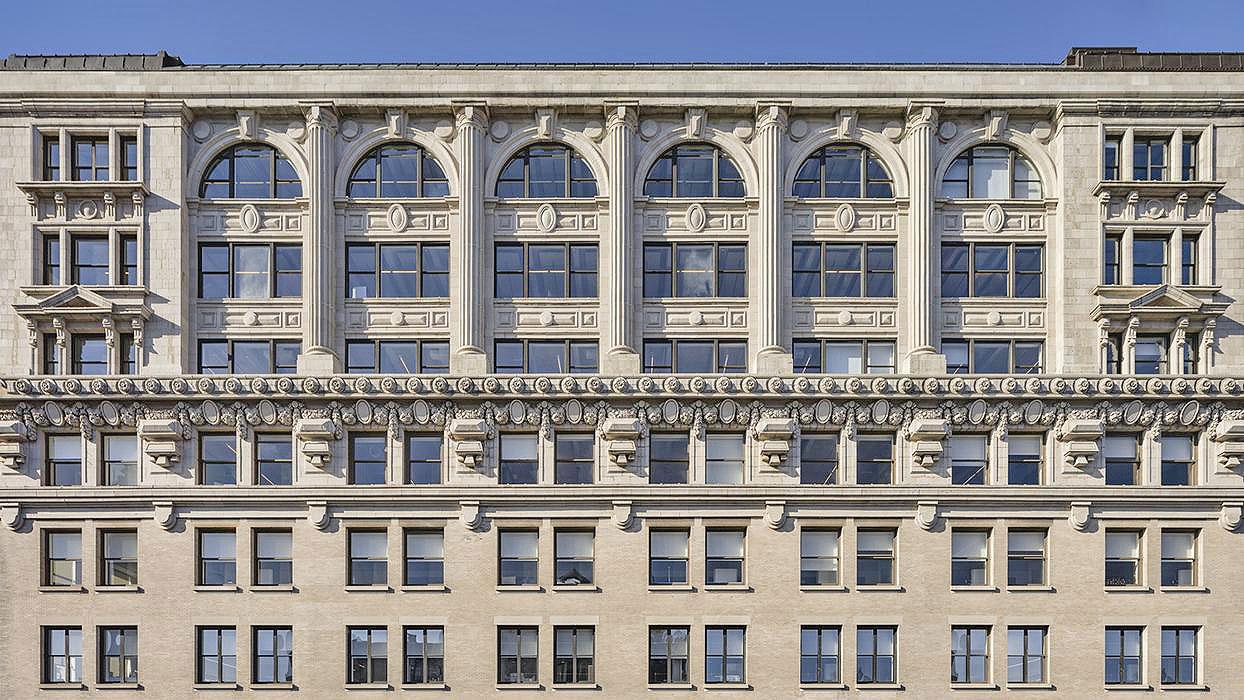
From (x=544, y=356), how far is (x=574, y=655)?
394 inches

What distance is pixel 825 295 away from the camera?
34625 millimetres

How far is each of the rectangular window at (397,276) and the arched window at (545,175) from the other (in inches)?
137

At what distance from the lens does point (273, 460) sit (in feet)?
112

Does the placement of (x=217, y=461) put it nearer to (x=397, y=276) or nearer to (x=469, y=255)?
(x=397, y=276)

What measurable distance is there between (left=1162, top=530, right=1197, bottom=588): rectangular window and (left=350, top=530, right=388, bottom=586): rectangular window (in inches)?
1025

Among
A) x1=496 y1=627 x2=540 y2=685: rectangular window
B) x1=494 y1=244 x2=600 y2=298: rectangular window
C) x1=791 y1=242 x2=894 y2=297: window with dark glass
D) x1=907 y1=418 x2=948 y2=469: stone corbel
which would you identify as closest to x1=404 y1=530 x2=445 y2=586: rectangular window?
x1=496 y1=627 x2=540 y2=685: rectangular window

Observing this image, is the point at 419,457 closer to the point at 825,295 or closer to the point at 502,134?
the point at 502,134

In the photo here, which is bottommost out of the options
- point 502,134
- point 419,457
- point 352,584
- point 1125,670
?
point 1125,670

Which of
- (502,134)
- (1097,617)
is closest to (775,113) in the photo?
(502,134)

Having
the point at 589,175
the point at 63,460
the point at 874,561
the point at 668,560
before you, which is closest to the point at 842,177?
the point at 589,175

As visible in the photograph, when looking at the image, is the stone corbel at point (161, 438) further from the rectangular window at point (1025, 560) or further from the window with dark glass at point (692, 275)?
the rectangular window at point (1025, 560)

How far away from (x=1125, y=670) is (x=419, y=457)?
24.5 metres

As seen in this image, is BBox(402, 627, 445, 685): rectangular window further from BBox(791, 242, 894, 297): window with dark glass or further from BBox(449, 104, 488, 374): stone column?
BBox(791, 242, 894, 297): window with dark glass

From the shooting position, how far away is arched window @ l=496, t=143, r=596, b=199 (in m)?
35.1
